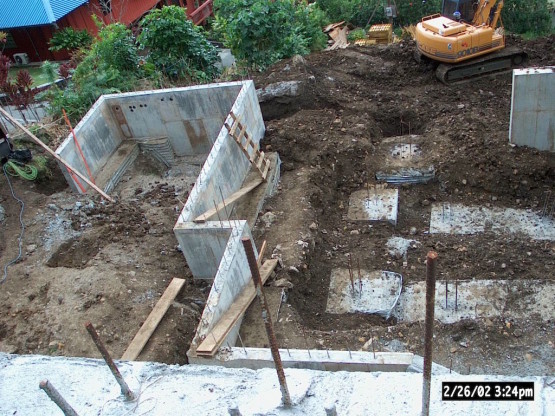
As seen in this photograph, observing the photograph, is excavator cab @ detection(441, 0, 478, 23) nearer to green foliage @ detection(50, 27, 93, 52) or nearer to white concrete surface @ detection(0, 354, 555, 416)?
white concrete surface @ detection(0, 354, 555, 416)

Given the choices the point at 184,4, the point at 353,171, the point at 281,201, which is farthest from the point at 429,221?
the point at 184,4

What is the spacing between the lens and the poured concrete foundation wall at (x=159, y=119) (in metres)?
10.5

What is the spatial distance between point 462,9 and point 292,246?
28.1 ft

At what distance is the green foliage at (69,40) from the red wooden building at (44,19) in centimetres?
40

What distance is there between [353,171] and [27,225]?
6.17m

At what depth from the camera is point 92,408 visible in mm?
3320

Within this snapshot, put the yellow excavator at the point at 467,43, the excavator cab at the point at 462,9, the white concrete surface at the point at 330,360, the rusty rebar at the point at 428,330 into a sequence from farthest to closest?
the excavator cab at the point at 462,9 → the yellow excavator at the point at 467,43 → the white concrete surface at the point at 330,360 → the rusty rebar at the point at 428,330

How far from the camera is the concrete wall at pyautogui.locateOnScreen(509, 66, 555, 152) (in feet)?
28.9

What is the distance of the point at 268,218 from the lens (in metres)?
8.79

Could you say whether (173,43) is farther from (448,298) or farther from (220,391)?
(220,391)

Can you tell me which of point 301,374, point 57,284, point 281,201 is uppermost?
point 301,374

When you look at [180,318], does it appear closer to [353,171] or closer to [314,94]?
[353,171]

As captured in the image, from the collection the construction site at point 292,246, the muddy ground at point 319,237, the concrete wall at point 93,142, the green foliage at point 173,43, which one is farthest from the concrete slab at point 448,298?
the green foliage at point 173,43

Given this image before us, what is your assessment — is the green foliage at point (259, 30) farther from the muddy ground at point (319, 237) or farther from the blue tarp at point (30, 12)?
the blue tarp at point (30, 12)
